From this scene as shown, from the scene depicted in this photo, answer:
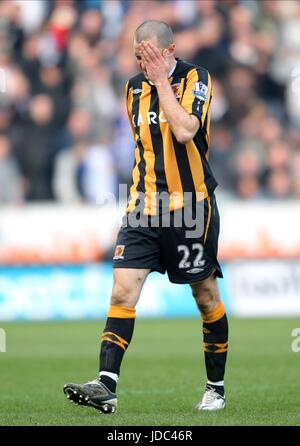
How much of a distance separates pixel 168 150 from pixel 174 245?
1.84 feet

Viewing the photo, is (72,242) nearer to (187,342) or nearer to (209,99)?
(187,342)

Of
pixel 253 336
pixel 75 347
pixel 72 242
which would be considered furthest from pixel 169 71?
pixel 72 242

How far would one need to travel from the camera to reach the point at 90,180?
14.7 metres

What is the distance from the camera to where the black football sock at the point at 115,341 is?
5773 mm

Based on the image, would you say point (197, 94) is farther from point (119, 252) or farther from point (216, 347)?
point (216, 347)

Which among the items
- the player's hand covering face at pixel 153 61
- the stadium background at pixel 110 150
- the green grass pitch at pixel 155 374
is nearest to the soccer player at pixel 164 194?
the player's hand covering face at pixel 153 61

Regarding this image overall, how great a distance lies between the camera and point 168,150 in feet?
19.9

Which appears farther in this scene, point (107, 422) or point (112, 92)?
point (112, 92)

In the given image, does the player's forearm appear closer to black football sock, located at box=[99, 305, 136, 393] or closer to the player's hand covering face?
the player's hand covering face

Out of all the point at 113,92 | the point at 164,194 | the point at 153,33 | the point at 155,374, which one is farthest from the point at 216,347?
the point at 113,92

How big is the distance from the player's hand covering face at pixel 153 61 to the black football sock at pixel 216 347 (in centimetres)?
149

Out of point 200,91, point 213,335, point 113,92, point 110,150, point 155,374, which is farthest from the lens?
point 113,92

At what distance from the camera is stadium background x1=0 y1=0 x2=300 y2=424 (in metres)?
14.3

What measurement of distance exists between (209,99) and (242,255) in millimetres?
8800
